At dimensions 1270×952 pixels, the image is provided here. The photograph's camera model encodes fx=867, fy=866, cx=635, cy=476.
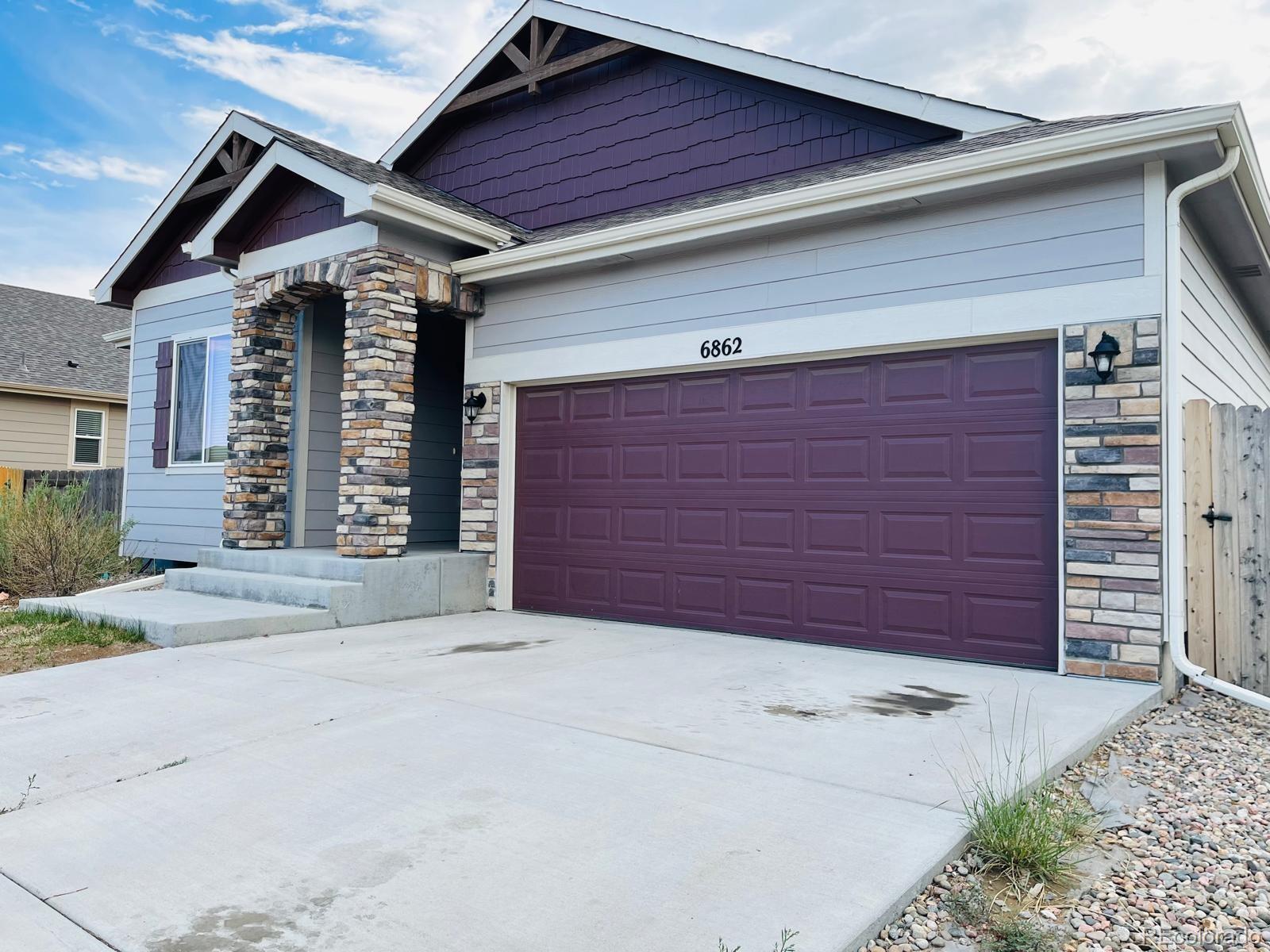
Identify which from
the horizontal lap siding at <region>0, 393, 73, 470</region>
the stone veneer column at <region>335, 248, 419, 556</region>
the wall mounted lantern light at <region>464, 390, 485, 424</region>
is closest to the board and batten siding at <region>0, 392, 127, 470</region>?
the horizontal lap siding at <region>0, 393, 73, 470</region>

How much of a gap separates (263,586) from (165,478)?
4.48 meters

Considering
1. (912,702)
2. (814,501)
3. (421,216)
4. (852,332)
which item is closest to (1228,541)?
(912,702)

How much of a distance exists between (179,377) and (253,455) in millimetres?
2921

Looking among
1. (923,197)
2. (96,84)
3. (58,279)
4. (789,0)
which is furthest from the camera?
(58,279)

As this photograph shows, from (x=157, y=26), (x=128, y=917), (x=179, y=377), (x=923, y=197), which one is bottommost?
(x=128, y=917)

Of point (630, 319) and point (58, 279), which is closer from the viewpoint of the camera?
point (630, 319)

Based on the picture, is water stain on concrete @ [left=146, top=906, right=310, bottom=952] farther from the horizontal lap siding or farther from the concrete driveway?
the horizontal lap siding

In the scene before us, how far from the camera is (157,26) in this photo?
46.8 ft

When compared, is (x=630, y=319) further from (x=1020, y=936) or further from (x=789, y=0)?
(x=789, y=0)

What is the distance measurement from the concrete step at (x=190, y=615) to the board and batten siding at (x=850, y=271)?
3.25m

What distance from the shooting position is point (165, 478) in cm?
1117

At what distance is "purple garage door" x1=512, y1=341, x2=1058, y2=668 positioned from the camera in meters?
5.93

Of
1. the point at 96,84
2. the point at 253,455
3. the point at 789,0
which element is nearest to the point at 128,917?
the point at 253,455

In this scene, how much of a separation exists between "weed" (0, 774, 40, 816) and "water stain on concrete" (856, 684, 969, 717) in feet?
12.4
